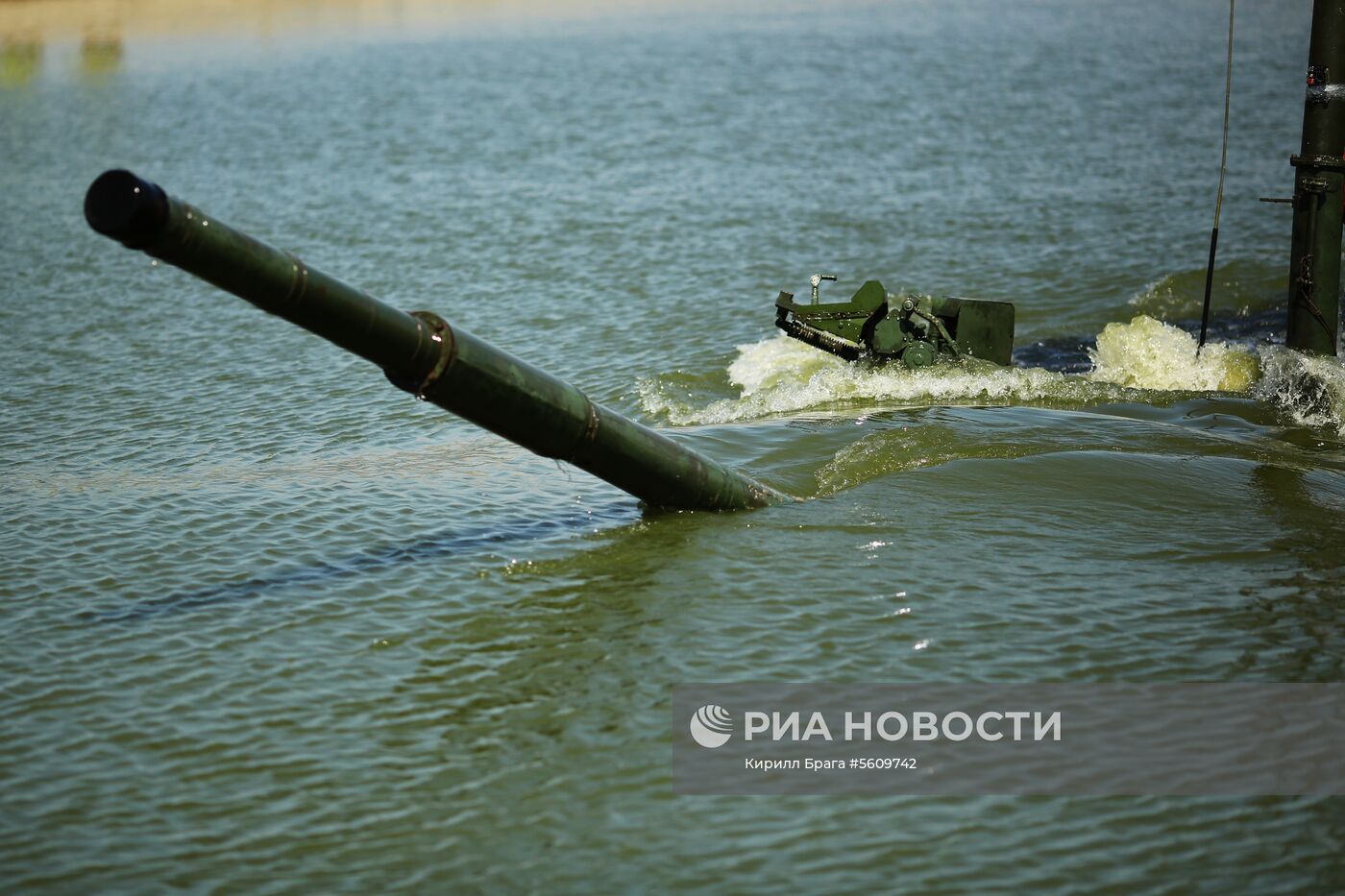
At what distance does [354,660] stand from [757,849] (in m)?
3.40

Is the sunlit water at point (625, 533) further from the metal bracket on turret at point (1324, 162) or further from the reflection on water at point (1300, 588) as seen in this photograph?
the metal bracket on turret at point (1324, 162)

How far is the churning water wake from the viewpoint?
15.0m

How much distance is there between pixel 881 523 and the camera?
1168 centimetres

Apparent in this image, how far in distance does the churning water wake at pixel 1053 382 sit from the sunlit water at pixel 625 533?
69 millimetres

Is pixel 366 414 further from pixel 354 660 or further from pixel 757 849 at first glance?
pixel 757 849

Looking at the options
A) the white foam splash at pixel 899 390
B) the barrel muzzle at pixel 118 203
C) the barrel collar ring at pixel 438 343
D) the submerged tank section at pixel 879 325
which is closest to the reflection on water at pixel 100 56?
the white foam splash at pixel 899 390

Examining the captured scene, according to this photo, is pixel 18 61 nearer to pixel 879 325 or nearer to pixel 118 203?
pixel 879 325

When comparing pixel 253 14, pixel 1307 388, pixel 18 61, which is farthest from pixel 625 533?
pixel 253 14

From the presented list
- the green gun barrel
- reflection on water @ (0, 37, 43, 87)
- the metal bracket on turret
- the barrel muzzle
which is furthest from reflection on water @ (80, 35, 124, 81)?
the barrel muzzle

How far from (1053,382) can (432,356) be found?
7.76m

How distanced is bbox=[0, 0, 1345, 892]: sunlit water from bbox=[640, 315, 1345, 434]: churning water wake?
0.07 m

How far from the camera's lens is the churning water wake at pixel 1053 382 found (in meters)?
15.0

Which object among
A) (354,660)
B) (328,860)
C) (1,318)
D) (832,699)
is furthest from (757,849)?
(1,318)

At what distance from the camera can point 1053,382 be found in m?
15.4
